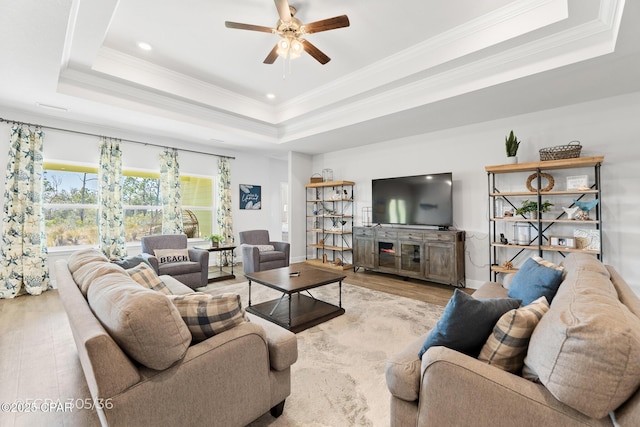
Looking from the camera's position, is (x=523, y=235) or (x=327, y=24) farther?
(x=523, y=235)

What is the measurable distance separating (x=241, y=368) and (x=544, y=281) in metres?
1.95

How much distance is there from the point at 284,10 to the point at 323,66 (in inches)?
55.2

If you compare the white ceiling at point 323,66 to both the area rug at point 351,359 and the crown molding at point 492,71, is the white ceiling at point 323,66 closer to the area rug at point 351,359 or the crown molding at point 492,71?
the crown molding at point 492,71

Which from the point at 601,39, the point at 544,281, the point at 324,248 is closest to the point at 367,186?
the point at 324,248

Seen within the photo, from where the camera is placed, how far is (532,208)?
3.93m

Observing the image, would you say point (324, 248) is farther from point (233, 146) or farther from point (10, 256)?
point (10, 256)

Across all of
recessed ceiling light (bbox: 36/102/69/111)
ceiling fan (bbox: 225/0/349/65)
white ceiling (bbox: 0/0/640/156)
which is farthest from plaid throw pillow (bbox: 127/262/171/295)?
recessed ceiling light (bbox: 36/102/69/111)

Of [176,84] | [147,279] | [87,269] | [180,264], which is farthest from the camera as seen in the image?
[180,264]

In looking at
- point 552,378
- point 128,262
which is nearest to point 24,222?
point 128,262

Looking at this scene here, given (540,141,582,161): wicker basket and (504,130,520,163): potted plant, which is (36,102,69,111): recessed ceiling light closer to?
(504,130,520,163): potted plant

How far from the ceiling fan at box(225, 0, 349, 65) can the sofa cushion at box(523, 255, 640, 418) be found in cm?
268

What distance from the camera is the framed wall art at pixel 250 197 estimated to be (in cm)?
708

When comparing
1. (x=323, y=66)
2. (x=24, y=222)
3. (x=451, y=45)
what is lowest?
(x=24, y=222)

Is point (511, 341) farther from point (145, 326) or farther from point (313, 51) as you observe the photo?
point (313, 51)
